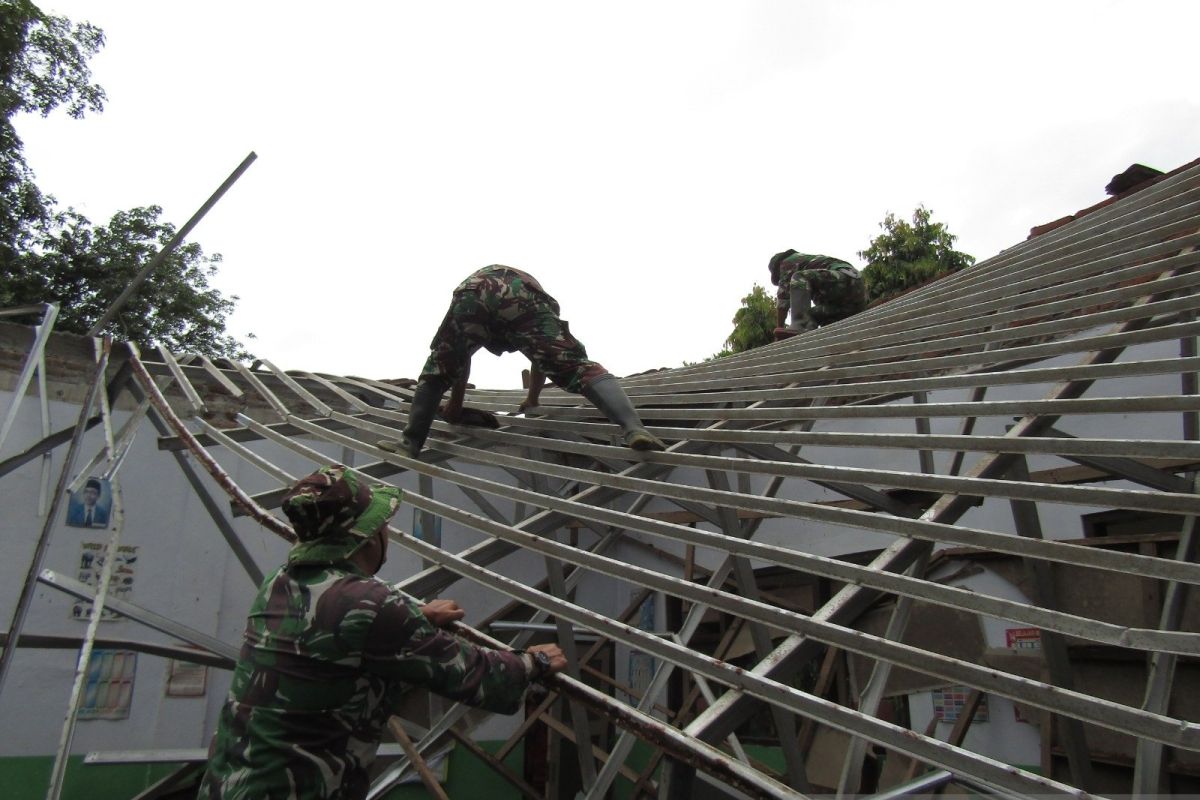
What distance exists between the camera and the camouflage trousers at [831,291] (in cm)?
679

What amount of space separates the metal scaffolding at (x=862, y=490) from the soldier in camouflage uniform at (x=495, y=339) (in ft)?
0.67

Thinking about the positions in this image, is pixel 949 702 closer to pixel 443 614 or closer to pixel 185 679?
pixel 443 614

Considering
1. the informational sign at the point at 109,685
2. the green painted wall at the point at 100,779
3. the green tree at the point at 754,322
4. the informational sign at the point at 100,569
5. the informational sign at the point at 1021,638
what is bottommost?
the green painted wall at the point at 100,779

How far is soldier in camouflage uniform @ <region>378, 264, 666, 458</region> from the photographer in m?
3.67

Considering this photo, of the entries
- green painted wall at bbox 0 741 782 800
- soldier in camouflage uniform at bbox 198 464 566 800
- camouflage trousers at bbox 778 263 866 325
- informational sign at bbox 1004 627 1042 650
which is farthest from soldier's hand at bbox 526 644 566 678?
camouflage trousers at bbox 778 263 866 325

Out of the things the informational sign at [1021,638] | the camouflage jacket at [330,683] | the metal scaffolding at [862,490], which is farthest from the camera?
the informational sign at [1021,638]

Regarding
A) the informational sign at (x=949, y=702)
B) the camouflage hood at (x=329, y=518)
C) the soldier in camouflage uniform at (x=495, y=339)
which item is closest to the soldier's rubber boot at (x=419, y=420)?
the soldier in camouflage uniform at (x=495, y=339)

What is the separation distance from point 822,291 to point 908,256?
7.80 meters

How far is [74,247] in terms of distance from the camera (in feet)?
42.7

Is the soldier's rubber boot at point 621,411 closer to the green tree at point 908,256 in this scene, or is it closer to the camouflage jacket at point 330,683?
the camouflage jacket at point 330,683

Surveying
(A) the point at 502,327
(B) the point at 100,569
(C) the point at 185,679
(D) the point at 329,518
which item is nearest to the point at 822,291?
(A) the point at 502,327

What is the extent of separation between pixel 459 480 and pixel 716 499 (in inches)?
43.0

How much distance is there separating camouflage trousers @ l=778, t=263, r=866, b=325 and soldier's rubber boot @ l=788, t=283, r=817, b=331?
1 cm

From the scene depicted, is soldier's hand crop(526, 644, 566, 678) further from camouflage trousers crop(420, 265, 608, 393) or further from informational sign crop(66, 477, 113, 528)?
informational sign crop(66, 477, 113, 528)
